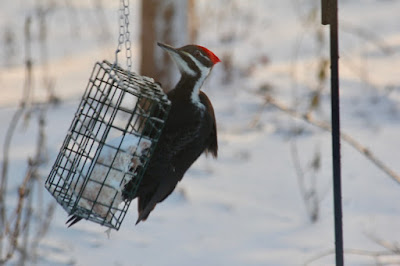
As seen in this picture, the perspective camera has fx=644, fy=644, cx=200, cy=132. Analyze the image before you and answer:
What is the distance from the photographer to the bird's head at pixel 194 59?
280 centimetres

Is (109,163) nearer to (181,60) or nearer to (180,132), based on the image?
(180,132)

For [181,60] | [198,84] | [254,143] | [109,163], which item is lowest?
[254,143]

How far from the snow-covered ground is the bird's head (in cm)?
162

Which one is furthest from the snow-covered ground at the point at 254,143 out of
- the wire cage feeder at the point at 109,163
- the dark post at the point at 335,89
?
the dark post at the point at 335,89

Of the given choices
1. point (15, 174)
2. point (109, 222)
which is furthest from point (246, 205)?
point (109, 222)

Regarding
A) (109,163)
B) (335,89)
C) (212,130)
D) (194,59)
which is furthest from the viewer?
(212,130)

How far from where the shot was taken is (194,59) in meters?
2.84

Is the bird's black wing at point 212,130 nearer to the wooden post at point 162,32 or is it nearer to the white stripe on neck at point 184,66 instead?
the white stripe on neck at point 184,66

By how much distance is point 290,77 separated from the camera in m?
7.51

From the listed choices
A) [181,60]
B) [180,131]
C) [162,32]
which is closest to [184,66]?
[181,60]

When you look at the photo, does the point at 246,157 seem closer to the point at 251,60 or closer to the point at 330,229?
the point at 330,229

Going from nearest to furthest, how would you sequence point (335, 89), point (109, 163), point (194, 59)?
1. point (335, 89)
2. point (109, 163)
3. point (194, 59)

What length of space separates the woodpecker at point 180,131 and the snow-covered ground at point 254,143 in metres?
1.28

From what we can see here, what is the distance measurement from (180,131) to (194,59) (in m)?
0.33
